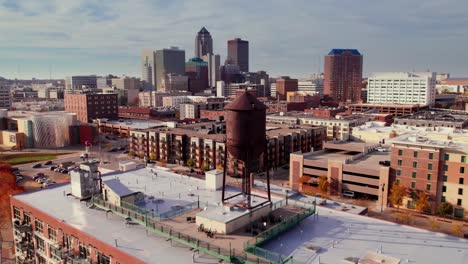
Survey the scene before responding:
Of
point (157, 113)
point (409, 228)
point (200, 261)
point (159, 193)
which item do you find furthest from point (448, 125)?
point (157, 113)

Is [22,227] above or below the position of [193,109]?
below

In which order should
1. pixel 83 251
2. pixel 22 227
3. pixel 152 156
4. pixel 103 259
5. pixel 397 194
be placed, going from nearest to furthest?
1. pixel 103 259
2. pixel 83 251
3. pixel 22 227
4. pixel 397 194
5. pixel 152 156

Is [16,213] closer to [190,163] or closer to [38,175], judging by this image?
[38,175]

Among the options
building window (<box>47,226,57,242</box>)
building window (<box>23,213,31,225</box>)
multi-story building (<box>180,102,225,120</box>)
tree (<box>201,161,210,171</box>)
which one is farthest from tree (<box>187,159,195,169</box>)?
multi-story building (<box>180,102,225,120</box>)

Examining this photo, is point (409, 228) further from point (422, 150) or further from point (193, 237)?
point (422, 150)

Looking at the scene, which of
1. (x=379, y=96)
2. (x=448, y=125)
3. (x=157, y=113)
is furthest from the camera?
(x=379, y=96)

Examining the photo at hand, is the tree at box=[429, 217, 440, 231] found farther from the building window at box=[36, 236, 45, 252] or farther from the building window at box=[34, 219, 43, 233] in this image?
the building window at box=[34, 219, 43, 233]

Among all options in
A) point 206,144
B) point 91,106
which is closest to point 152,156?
point 206,144
